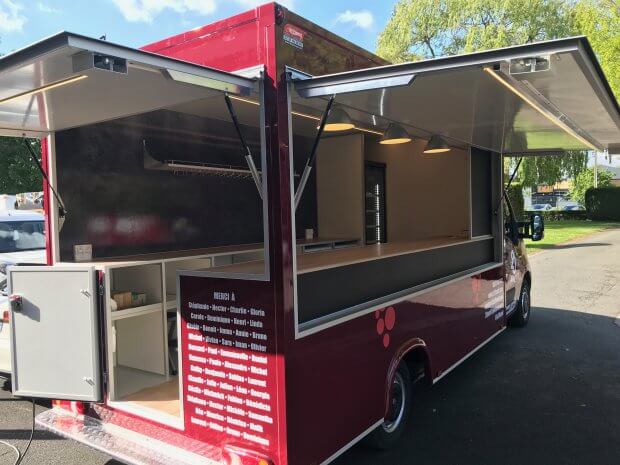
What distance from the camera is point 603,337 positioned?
648cm

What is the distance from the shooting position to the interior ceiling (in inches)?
97.0

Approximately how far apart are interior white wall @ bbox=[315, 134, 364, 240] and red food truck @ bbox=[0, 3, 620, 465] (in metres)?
1.41

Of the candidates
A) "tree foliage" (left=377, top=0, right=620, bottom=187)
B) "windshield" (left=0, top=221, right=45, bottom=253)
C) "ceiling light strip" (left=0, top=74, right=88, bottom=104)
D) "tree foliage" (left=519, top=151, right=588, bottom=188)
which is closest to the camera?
"ceiling light strip" (left=0, top=74, right=88, bottom=104)

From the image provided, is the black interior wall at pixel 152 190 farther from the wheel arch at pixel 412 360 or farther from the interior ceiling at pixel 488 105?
the wheel arch at pixel 412 360

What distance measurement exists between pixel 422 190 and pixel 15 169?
13.8 m

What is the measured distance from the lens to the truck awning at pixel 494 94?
7.07 ft

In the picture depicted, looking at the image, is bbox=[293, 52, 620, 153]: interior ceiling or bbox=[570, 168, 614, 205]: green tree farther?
bbox=[570, 168, 614, 205]: green tree

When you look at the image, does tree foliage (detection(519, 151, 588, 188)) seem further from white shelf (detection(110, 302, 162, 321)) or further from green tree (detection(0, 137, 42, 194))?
white shelf (detection(110, 302, 162, 321))

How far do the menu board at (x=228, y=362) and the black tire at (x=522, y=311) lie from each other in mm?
5087

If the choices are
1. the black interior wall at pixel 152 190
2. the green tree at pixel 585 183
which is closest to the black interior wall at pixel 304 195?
the black interior wall at pixel 152 190

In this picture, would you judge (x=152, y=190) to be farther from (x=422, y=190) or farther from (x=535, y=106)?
(x=422, y=190)

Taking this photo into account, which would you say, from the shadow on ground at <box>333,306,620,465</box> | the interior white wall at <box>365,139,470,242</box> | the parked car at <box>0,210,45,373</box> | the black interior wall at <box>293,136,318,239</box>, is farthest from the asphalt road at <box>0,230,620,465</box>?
the black interior wall at <box>293,136,318,239</box>

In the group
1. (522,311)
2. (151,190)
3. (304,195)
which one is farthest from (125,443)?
(522,311)

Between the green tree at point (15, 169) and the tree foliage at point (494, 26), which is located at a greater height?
the tree foliage at point (494, 26)
